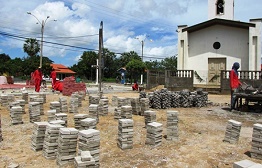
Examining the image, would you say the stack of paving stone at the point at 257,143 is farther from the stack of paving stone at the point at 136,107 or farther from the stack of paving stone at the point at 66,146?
the stack of paving stone at the point at 136,107

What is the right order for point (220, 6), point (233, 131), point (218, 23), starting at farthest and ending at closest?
point (220, 6)
point (218, 23)
point (233, 131)

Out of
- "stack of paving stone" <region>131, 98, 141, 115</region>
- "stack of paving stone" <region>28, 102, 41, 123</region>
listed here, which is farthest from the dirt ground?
"stack of paving stone" <region>131, 98, 141, 115</region>

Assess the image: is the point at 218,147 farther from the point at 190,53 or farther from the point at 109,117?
the point at 190,53

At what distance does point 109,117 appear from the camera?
31.6 ft

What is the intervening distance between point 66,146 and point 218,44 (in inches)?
814

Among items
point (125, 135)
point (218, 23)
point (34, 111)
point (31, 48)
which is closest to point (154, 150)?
point (125, 135)

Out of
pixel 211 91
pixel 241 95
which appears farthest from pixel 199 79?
pixel 241 95

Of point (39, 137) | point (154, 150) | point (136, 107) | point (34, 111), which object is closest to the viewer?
point (39, 137)

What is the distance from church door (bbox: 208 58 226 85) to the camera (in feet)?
72.0

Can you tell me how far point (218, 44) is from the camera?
22688 millimetres

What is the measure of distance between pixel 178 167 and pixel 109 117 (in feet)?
17.1

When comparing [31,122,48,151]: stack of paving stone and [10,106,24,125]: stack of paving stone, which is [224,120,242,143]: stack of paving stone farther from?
[10,106,24,125]: stack of paving stone

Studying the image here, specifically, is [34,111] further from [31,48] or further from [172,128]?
[31,48]

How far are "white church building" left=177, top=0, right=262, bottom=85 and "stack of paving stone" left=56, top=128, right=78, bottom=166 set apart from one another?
62.4ft
